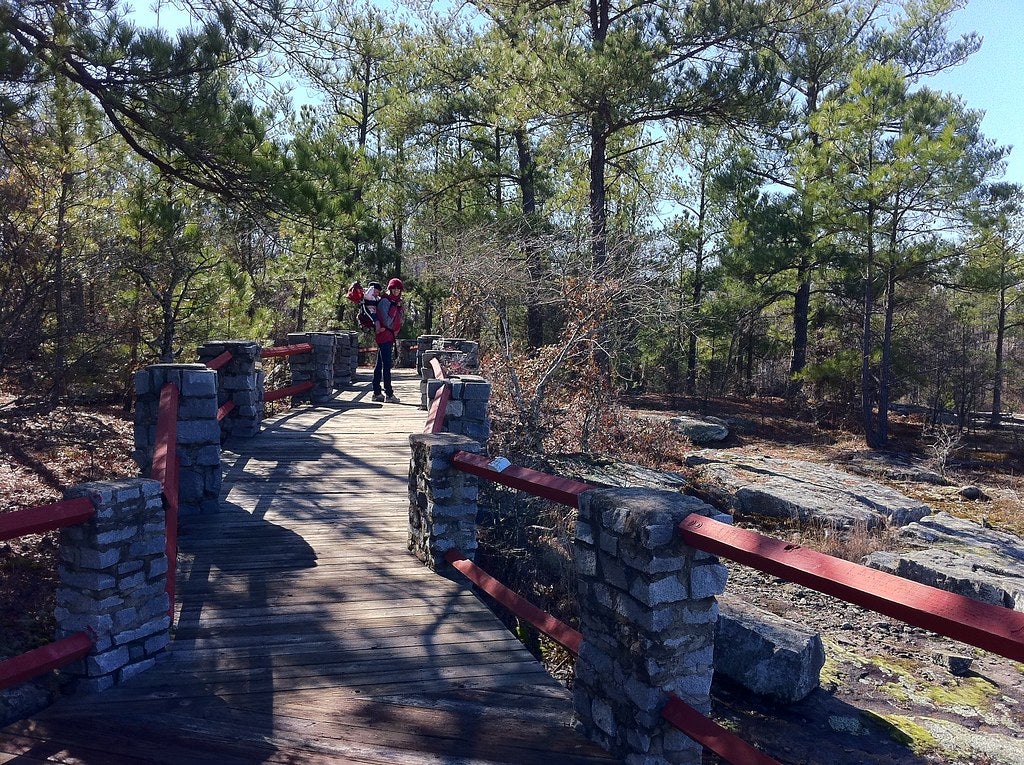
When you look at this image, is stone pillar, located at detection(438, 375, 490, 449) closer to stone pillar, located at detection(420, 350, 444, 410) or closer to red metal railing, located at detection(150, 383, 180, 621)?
stone pillar, located at detection(420, 350, 444, 410)

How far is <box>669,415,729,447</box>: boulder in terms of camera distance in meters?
19.1

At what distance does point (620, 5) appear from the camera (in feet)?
62.2

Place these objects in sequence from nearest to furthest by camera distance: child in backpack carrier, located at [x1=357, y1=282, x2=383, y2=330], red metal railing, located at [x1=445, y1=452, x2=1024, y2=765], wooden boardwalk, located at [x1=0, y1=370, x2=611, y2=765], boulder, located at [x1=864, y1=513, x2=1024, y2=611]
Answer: red metal railing, located at [x1=445, y1=452, x2=1024, y2=765], wooden boardwalk, located at [x1=0, y1=370, x2=611, y2=765], boulder, located at [x1=864, y1=513, x2=1024, y2=611], child in backpack carrier, located at [x1=357, y1=282, x2=383, y2=330]

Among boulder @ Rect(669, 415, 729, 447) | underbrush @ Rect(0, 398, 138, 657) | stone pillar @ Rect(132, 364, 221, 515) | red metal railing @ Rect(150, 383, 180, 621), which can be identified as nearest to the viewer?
red metal railing @ Rect(150, 383, 180, 621)

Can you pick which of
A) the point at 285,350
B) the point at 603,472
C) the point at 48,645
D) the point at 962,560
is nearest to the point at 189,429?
the point at 48,645

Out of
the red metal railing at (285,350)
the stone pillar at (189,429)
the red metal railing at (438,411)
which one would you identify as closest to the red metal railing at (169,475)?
the stone pillar at (189,429)

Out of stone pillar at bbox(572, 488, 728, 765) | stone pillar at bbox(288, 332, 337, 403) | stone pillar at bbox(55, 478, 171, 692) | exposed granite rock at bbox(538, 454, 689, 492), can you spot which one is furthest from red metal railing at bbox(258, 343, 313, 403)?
stone pillar at bbox(572, 488, 728, 765)

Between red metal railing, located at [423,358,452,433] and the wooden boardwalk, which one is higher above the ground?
red metal railing, located at [423,358,452,433]

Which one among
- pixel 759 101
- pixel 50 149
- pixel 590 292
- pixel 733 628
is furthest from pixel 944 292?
pixel 50 149

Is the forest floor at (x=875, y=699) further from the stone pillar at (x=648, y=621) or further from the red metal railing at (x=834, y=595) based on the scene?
the red metal railing at (x=834, y=595)

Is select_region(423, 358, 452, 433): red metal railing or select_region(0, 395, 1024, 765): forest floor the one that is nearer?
select_region(0, 395, 1024, 765): forest floor

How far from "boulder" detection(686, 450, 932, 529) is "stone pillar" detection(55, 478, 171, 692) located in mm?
10227

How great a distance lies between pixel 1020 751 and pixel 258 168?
866 centimetres

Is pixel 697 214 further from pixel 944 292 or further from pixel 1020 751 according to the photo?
pixel 1020 751
